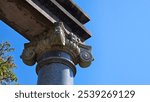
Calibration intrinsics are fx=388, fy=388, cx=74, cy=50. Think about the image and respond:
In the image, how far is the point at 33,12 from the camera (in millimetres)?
10250

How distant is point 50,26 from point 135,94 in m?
3.05

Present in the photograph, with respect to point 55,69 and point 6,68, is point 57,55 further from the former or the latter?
point 6,68

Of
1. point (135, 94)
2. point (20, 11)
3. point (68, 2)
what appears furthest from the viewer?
point (68, 2)

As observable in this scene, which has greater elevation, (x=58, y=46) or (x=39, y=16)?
(x=39, y=16)

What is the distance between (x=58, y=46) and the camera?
9906 mm

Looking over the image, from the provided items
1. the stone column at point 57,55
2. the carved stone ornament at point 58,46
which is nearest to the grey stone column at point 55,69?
the stone column at point 57,55

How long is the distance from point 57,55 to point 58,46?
1.07 feet

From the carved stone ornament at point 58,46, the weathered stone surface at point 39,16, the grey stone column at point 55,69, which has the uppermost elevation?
the weathered stone surface at point 39,16

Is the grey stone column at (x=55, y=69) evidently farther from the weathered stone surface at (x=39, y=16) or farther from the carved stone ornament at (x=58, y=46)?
the weathered stone surface at (x=39, y=16)

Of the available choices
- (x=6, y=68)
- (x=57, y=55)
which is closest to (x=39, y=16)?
(x=57, y=55)

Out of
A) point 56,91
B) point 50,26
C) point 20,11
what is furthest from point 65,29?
point 56,91

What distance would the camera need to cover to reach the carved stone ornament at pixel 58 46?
9922 mm

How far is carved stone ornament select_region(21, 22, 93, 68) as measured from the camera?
32.6 feet

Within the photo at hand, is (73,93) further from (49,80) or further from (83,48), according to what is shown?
(83,48)
